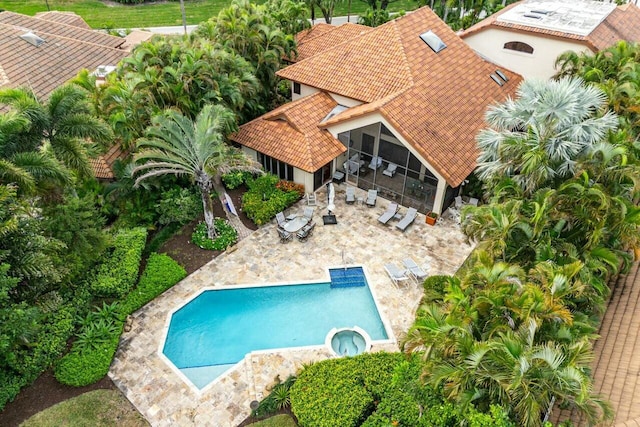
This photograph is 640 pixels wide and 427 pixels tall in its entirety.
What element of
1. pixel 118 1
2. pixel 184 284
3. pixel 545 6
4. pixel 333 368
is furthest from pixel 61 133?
pixel 118 1

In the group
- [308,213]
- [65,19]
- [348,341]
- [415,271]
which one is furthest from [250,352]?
[65,19]

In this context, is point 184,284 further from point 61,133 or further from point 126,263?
point 61,133

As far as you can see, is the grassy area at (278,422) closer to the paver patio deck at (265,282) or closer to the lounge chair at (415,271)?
the paver patio deck at (265,282)

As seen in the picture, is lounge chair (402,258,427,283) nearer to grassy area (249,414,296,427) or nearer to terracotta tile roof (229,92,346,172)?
terracotta tile roof (229,92,346,172)

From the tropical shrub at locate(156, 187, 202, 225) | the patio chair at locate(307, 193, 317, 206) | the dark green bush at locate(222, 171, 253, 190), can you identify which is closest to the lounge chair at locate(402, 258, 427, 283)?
the patio chair at locate(307, 193, 317, 206)

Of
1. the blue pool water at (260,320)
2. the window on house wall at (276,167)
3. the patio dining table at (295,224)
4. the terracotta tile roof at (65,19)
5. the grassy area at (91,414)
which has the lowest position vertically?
the blue pool water at (260,320)

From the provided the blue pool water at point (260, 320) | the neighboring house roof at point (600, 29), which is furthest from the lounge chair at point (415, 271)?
the neighboring house roof at point (600, 29)

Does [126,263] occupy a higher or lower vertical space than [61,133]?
lower
